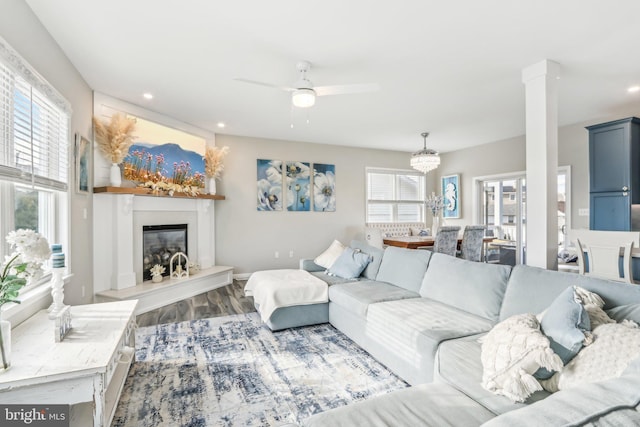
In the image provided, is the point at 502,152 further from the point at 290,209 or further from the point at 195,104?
the point at 195,104

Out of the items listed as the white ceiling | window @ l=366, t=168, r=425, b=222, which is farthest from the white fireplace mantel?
window @ l=366, t=168, r=425, b=222

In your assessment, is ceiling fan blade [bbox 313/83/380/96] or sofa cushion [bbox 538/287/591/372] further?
ceiling fan blade [bbox 313/83/380/96]

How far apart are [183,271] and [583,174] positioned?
6350 millimetres

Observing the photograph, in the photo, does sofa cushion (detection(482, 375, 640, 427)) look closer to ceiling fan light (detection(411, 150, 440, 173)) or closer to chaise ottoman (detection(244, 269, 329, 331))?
chaise ottoman (detection(244, 269, 329, 331))

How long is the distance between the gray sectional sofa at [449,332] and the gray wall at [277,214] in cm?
239

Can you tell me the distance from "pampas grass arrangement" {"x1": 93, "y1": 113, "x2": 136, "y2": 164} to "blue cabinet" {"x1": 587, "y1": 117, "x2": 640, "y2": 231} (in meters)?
6.08

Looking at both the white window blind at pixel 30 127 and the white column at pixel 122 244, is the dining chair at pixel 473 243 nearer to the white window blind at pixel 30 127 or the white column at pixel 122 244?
the white column at pixel 122 244

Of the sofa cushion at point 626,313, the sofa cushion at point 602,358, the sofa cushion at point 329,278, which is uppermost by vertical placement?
the sofa cushion at point 626,313

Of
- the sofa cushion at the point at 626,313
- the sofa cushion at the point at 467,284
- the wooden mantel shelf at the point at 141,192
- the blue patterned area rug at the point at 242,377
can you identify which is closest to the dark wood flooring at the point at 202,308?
the blue patterned area rug at the point at 242,377

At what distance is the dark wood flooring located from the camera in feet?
12.2

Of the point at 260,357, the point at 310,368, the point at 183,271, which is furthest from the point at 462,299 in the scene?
the point at 183,271

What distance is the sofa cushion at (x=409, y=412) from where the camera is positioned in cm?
127

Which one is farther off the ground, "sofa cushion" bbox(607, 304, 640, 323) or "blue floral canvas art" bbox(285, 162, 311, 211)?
"blue floral canvas art" bbox(285, 162, 311, 211)

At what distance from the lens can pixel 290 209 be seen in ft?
20.8
